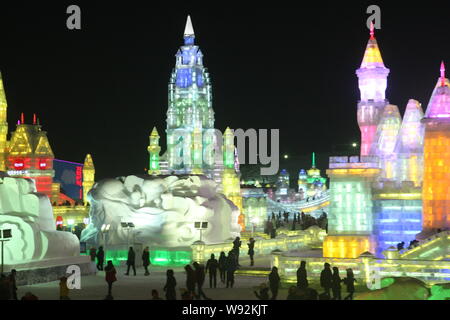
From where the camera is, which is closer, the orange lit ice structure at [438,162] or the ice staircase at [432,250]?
the ice staircase at [432,250]

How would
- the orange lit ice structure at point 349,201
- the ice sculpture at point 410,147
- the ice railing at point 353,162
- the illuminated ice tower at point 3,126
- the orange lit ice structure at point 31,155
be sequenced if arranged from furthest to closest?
the orange lit ice structure at point 31,155
the illuminated ice tower at point 3,126
the ice sculpture at point 410,147
the ice railing at point 353,162
the orange lit ice structure at point 349,201

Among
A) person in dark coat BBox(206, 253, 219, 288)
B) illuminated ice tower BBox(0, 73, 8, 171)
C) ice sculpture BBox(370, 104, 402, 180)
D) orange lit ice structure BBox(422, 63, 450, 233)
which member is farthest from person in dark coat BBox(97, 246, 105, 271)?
illuminated ice tower BBox(0, 73, 8, 171)

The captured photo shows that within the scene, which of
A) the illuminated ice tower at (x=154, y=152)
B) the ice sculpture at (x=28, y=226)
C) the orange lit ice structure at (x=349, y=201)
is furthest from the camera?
the illuminated ice tower at (x=154, y=152)

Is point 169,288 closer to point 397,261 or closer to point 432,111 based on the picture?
point 397,261

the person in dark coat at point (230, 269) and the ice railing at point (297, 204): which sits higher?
the ice railing at point (297, 204)

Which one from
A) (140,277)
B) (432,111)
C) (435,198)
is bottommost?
(140,277)

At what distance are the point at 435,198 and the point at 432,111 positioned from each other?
10.9ft

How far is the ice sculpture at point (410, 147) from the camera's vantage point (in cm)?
3566

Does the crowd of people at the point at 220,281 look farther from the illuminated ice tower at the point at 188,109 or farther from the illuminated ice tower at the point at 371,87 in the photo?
the illuminated ice tower at the point at 188,109

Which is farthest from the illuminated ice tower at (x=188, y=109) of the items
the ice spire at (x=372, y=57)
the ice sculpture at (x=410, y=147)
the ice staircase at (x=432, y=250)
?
the ice staircase at (x=432, y=250)

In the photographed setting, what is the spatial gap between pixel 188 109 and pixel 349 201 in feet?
146

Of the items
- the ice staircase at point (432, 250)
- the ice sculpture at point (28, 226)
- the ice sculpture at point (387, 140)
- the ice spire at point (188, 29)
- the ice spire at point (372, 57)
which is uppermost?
the ice spire at point (188, 29)
